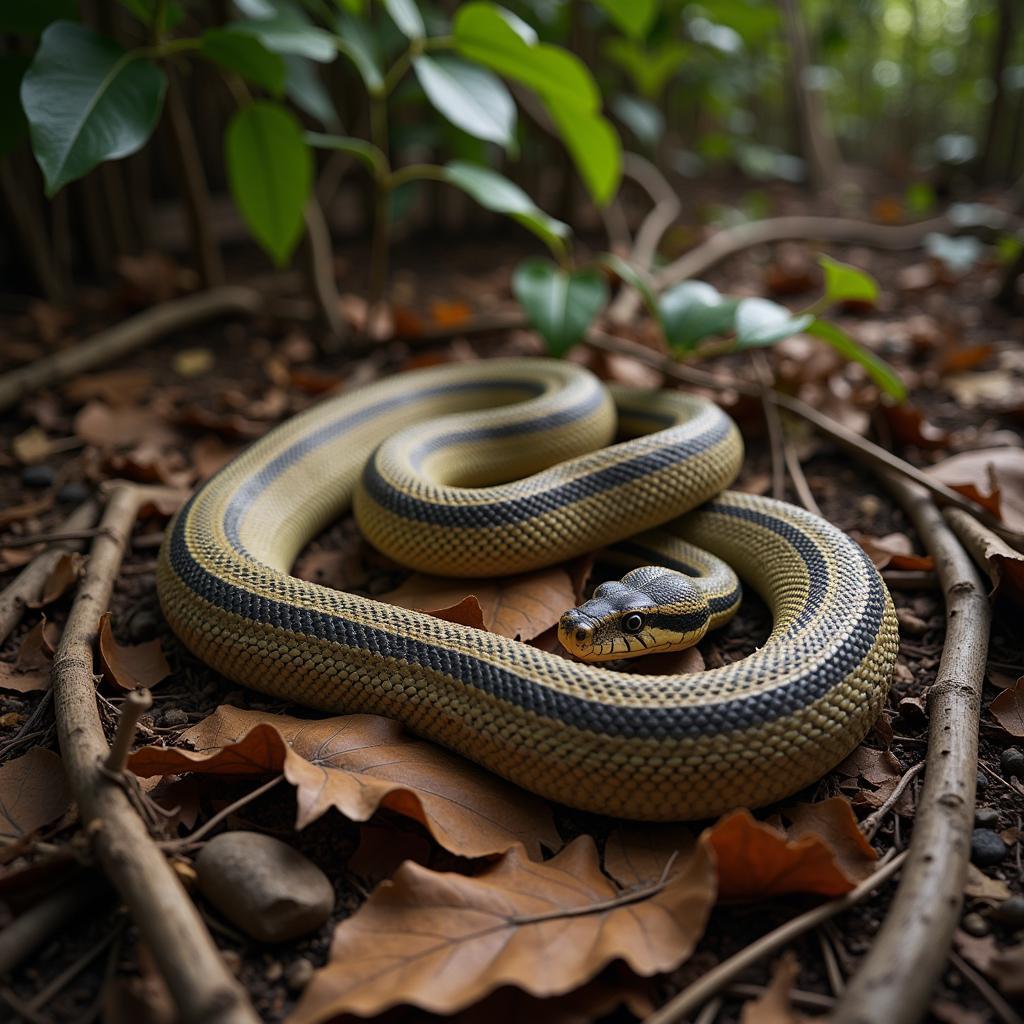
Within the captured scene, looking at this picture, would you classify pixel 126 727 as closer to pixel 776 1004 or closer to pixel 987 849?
pixel 776 1004

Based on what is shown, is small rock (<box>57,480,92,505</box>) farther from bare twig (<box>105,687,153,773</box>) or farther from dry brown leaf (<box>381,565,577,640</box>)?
bare twig (<box>105,687,153,773</box>)

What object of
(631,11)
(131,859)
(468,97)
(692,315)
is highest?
(631,11)

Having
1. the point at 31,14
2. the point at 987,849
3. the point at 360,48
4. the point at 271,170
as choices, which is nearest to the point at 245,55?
the point at 271,170

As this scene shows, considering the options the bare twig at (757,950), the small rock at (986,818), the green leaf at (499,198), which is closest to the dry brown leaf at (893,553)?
the small rock at (986,818)

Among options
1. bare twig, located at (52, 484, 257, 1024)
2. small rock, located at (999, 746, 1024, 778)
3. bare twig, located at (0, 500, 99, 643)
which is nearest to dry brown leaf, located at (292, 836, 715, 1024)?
bare twig, located at (52, 484, 257, 1024)

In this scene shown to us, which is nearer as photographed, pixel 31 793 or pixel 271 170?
pixel 31 793

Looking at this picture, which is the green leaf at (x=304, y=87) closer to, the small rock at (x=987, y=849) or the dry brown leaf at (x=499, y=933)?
the dry brown leaf at (x=499, y=933)

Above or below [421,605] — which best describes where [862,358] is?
above

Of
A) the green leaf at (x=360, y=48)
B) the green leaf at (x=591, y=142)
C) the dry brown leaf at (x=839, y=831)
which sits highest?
the green leaf at (x=360, y=48)
